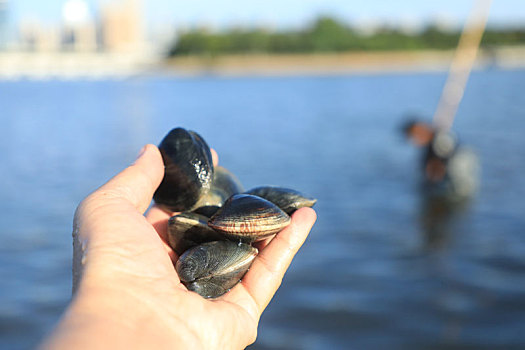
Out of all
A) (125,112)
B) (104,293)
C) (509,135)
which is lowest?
(125,112)

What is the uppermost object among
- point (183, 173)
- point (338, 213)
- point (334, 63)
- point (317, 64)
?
point (183, 173)

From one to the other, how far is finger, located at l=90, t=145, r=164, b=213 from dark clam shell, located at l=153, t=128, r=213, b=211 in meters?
0.13

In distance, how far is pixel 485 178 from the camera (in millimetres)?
13445

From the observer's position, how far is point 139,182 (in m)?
3.05

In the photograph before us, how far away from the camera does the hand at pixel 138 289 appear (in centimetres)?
214

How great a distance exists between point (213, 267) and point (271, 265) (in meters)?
0.34

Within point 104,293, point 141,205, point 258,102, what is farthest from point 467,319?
point 258,102

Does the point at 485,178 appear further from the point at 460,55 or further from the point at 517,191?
the point at 460,55

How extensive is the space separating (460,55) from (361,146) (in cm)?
520

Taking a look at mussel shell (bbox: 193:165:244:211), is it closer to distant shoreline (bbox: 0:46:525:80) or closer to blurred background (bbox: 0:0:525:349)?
blurred background (bbox: 0:0:525:349)

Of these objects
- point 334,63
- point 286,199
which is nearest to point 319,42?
point 334,63

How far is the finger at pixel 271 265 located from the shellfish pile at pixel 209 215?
50mm

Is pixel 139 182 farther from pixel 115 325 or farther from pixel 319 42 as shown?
pixel 319 42

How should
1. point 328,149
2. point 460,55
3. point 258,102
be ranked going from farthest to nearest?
point 258,102
point 328,149
point 460,55
